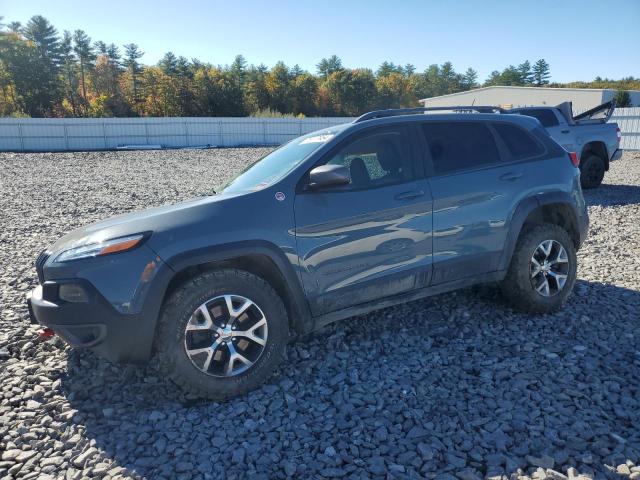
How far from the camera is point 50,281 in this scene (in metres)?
2.95

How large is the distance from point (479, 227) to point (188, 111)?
172ft

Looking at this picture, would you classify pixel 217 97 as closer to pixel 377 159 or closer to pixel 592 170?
pixel 592 170

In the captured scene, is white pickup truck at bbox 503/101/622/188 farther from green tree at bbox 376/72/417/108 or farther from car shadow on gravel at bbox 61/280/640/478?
green tree at bbox 376/72/417/108

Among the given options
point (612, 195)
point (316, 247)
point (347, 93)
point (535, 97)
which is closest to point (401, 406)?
point (316, 247)

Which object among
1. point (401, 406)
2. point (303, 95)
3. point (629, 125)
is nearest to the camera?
point (401, 406)

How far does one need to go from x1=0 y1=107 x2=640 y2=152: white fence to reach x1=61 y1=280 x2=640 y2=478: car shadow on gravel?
23606mm

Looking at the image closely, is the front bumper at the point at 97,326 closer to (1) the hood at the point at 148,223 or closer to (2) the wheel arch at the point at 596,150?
(1) the hood at the point at 148,223

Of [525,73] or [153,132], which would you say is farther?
[525,73]

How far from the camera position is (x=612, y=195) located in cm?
1076

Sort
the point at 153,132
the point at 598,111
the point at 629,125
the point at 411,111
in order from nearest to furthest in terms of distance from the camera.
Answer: the point at 411,111 < the point at 598,111 < the point at 629,125 < the point at 153,132

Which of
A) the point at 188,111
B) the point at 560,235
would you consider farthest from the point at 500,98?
the point at 560,235

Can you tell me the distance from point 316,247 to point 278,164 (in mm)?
913

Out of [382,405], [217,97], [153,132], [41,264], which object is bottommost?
[382,405]

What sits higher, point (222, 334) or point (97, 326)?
point (97, 326)
